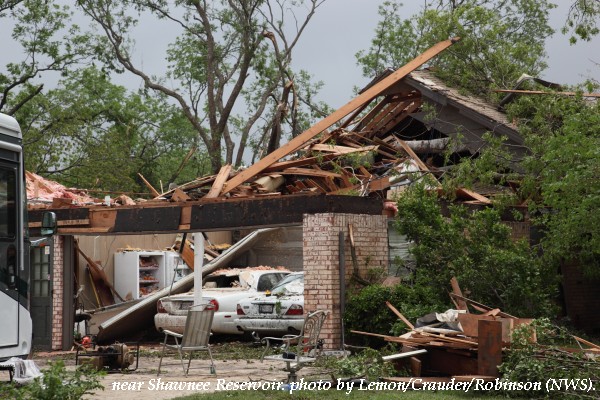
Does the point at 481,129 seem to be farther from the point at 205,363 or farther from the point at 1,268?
the point at 1,268

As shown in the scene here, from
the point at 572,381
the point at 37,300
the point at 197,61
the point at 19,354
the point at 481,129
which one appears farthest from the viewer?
the point at 197,61

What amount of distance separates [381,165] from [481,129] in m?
2.77

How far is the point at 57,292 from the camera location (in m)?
19.1

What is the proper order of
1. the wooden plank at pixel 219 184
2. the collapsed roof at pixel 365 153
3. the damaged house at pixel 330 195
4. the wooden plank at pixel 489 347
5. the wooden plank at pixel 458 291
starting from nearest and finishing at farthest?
1. the wooden plank at pixel 489 347
2. the wooden plank at pixel 458 291
3. the damaged house at pixel 330 195
4. the collapsed roof at pixel 365 153
5. the wooden plank at pixel 219 184

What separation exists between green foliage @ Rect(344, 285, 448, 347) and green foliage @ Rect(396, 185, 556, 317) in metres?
0.36

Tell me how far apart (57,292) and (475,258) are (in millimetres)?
8528

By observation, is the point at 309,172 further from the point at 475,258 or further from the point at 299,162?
the point at 475,258

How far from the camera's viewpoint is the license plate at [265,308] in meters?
18.1

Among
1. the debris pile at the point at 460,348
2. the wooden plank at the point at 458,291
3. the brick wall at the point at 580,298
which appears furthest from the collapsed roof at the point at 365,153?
the debris pile at the point at 460,348

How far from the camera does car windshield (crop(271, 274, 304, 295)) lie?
1834 centimetres

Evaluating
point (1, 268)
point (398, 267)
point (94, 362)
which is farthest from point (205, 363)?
point (1, 268)

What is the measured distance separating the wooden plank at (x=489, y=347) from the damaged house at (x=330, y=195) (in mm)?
4784

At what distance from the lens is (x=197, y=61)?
A: 1631 inches

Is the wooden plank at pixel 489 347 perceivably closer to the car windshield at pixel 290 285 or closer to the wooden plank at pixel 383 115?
the car windshield at pixel 290 285
